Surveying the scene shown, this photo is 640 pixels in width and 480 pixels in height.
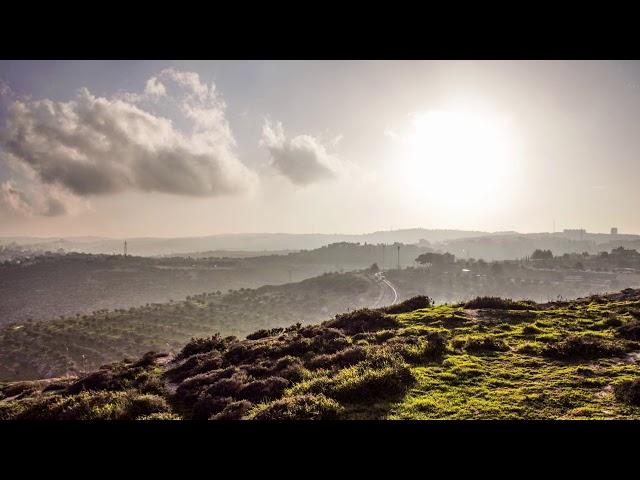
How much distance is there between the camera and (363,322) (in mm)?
19812

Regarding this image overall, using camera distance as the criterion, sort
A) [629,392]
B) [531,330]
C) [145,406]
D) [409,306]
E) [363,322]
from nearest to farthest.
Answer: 1. [629,392]
2. [145,406]
3. [531,330]
4. [363,322]
5. [409,306]

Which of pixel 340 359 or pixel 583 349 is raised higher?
pixel 583 349

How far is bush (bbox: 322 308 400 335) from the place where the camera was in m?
19.1

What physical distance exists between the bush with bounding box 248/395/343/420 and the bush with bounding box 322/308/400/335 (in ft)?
31.7

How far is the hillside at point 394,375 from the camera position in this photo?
342 inches

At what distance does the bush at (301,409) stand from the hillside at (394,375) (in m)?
0.03

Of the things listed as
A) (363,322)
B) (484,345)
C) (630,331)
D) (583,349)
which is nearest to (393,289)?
(363,322)

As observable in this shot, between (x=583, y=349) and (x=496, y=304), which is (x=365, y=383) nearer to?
(x=583, y=349)

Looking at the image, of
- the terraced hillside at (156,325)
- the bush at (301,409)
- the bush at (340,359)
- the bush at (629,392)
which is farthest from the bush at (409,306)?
the terraced hillside at (156,325)

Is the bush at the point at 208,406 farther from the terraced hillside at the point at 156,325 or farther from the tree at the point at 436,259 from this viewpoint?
the tree at the point at 436,259

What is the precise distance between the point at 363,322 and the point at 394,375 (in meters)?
9.49
